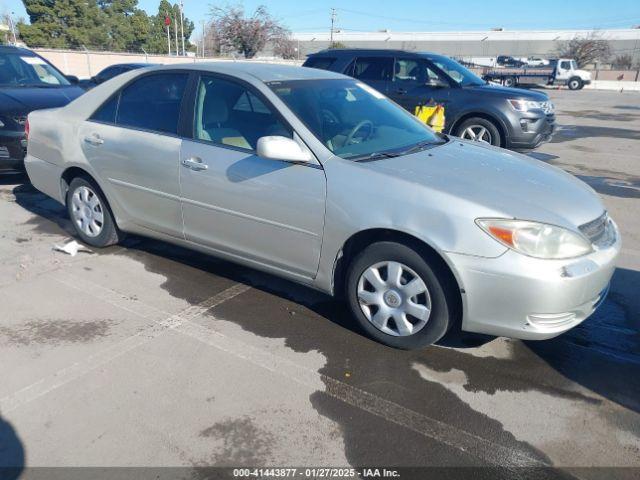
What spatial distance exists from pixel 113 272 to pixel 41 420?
191 cm

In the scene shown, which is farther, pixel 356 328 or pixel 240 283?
pixel 240 283

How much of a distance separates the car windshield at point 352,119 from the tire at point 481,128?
15.2ft

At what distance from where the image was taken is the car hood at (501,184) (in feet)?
9.59

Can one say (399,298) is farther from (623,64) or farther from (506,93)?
(623,64)

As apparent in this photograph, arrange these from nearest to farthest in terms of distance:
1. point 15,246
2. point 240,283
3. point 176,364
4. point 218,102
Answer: point 176,364 < point 218,102 < point 240,283 < point 15,246

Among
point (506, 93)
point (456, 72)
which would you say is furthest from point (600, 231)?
point (456, 72)

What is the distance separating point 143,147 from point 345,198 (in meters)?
1.87

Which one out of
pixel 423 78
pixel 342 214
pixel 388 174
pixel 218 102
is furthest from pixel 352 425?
pixel 423 78

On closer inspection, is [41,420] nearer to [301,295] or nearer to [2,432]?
[2,432]

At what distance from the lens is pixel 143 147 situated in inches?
161

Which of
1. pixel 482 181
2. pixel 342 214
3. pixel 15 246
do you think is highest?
pixel 482 181

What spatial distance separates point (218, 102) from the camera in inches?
154

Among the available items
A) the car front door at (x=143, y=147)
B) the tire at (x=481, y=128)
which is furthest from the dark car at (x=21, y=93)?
the tire at (x=481, y=128)

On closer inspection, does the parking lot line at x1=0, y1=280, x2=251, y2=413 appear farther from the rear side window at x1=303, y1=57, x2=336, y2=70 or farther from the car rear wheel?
the car rear wheel
